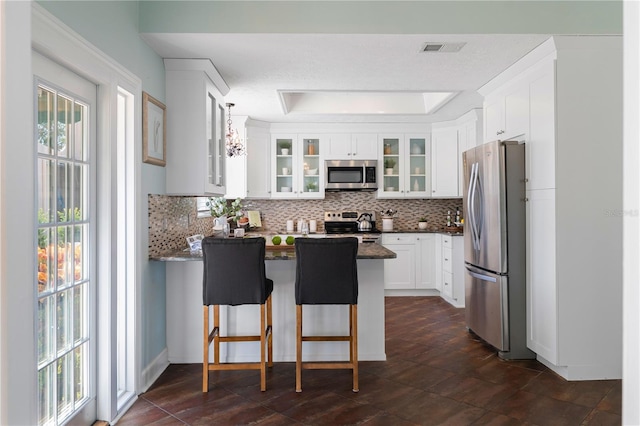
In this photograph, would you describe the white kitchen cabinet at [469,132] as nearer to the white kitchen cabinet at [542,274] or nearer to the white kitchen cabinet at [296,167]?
the white kitchen cabinet at [542,274]

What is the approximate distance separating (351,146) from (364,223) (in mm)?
1182

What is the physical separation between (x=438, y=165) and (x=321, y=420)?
430cm

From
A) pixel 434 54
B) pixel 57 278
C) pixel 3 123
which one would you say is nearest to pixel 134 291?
pixel 57 278

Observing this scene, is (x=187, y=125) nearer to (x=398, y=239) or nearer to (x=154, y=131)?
(x=154, y=131)

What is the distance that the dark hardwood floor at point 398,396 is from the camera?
233 centimetres

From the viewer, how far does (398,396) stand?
102 inches

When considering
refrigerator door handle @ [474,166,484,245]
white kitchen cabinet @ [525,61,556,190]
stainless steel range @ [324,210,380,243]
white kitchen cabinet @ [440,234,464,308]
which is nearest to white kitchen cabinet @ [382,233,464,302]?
white kitchen cabinet @ [440,234,464,308]

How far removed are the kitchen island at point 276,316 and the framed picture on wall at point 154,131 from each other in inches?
31.1

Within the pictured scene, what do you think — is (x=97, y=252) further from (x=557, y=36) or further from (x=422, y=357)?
(x=557, y=36)

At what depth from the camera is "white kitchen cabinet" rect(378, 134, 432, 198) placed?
5824 mm

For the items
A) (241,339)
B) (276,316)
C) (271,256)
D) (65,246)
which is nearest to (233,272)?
(271,256)

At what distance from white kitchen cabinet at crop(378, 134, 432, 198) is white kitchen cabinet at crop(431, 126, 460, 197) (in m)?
0.10

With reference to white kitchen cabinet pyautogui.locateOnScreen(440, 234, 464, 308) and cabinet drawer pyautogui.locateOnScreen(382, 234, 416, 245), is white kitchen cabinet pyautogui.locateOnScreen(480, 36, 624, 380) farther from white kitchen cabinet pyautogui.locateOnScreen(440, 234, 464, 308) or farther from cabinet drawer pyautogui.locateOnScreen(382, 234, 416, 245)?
cabinet drawer pyautogui.locateOnScreen(382, 234, 416, 245)

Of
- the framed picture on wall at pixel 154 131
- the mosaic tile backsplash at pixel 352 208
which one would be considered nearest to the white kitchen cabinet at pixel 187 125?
the framed picture on wall at pixel 154 131
